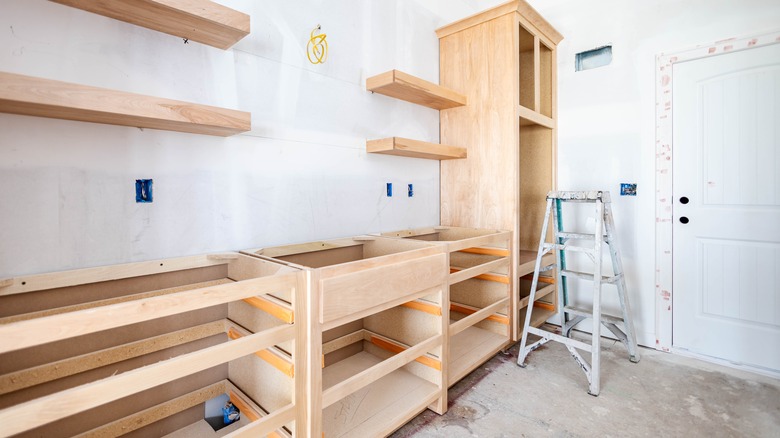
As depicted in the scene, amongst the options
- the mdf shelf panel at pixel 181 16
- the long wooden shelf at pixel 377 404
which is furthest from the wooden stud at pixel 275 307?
the mdf shelf panel at pixel 181 16

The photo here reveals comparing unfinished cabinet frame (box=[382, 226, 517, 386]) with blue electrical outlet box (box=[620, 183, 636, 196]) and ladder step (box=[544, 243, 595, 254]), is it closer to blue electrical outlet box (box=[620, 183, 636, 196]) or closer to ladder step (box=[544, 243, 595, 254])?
ladder step (box=[544, 243, 595, 254])

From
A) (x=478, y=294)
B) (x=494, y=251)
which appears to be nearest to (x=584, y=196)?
(x=494, y=251)

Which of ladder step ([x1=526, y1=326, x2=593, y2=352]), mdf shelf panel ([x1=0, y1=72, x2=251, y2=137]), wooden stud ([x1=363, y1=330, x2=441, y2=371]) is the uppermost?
mdf shelf panel ([x1=0, y1=72, x2=251, y2=137])

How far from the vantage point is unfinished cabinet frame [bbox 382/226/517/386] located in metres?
2.26

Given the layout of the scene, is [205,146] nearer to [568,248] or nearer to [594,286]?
[568,248]

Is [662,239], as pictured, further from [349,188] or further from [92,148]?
[92,148]

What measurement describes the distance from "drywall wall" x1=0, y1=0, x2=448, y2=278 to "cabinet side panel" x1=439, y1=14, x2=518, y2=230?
50 cm

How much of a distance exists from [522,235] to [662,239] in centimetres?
102

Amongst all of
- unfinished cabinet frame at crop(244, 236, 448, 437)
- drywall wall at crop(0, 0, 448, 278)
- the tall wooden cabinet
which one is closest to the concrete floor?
unfinished cabinet frame at crop(244, 236, 448, 437)

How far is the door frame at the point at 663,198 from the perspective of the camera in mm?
2650

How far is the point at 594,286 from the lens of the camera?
2.24 meters

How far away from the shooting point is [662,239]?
2.71 meters

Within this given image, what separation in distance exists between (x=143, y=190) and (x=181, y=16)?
686 millimetres

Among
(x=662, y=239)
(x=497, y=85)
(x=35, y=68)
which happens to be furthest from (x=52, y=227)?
(x=662, y=239)
